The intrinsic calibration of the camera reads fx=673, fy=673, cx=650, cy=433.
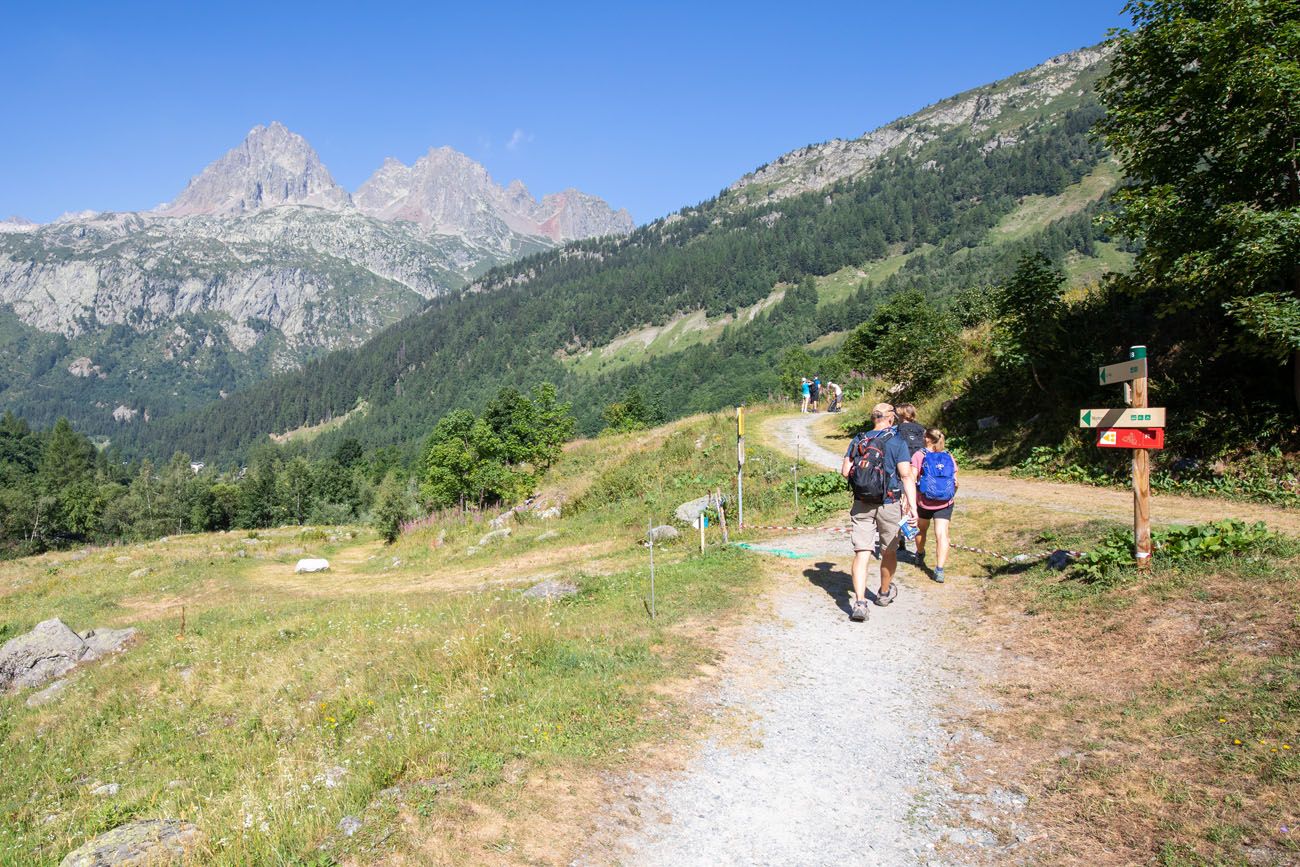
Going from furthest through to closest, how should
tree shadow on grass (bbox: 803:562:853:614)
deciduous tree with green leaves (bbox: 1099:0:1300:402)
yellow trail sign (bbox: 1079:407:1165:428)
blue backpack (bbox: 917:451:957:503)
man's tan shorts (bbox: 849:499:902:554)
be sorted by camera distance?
deciduous tree with green leaves (bbox: 1099:0:1300:402), blue backpack (bbox: 917:451:957:503), tree shadow on grass (bbox: 803:562:853:614), man's tan shorts (bbox: 849:499:902:554), yellow trail sign (bbox: 1079:407:1165:428)

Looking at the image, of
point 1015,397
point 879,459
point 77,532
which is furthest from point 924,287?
point 77,532

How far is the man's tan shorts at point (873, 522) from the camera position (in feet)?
31.6

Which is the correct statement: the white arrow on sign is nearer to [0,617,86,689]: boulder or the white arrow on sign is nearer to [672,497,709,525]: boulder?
[672,497,709,525]: boulder

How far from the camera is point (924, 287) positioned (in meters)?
145

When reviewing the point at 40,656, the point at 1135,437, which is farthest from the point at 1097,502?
the point at 40,656

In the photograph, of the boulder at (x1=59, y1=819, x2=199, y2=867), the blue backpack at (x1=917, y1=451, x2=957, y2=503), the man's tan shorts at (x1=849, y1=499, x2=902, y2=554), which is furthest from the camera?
the blue backpack at (x1=917, y1=451, x2=957, y2=503)

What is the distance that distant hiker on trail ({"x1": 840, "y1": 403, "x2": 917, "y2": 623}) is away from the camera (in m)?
9.44

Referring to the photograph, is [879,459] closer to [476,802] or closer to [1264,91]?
[476,802]

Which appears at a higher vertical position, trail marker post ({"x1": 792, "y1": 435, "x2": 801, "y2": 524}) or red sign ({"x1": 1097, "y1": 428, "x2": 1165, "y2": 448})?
red sign ({"x1": 1097, "y1": 428, "x2": 1165, "y2": 448})

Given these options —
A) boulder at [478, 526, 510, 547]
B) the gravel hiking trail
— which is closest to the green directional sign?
the gravel hiking trail

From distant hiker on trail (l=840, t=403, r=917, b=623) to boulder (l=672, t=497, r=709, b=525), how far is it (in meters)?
8.70

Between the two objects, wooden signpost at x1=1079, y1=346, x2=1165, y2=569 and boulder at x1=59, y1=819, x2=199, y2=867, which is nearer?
boulder at x1=59, y1=819, x2=199, y2=867

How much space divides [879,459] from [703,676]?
3914 mm

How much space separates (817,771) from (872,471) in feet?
15.1
